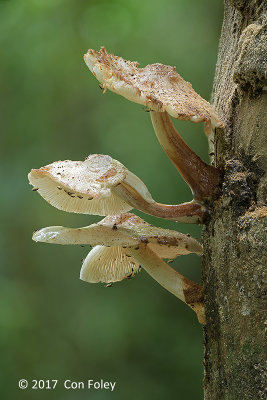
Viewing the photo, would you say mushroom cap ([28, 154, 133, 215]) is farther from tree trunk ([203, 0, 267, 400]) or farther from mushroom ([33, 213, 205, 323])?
tree trunk ([203, 0, 267, 400])

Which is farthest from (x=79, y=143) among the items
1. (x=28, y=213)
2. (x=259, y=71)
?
(x=259, y=71)

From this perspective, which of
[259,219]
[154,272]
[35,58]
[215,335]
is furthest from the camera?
[35,58]

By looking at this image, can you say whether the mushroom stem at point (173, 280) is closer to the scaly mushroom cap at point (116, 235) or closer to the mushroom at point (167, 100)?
the scaly mushroom cap at point (116, 235)

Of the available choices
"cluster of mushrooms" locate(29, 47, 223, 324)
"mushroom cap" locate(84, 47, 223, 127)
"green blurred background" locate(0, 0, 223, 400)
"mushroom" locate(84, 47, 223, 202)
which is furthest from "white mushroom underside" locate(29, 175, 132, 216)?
"green blurred background" locate(0, 0, 223, 400)

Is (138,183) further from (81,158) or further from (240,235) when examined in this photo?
(81,158)

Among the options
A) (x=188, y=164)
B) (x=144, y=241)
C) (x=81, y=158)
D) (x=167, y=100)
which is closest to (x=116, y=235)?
(x=144, y=241)

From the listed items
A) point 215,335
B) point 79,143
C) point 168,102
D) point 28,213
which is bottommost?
point 215,335

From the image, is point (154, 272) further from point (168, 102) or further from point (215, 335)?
point (168, 102)
